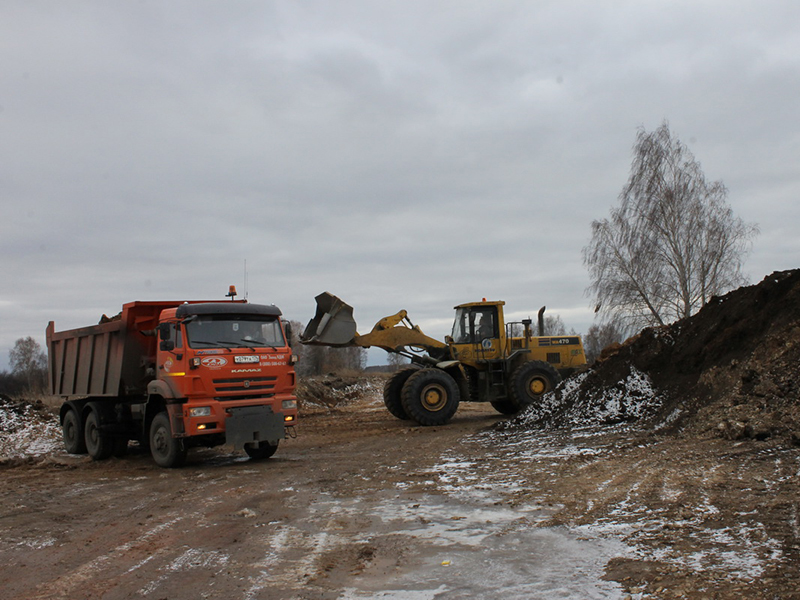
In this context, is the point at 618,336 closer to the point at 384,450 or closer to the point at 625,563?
the point at 384,450

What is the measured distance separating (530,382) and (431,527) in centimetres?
1102

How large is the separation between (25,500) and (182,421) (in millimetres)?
2378

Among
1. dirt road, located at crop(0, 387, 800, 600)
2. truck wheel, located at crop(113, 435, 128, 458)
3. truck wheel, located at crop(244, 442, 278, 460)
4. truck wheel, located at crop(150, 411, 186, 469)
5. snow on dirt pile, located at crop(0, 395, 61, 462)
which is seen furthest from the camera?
snow on dirt pile, located at crop(0, 395, 61, 462)

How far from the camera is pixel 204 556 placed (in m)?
5.56

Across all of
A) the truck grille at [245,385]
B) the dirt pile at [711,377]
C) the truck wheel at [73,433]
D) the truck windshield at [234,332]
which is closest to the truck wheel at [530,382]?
the dirt pile at [711,377]

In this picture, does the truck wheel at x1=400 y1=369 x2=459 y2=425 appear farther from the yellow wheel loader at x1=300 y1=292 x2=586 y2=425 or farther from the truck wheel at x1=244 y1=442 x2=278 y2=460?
the truck wheel at x1=244 y1=442 x2=278 y2=460

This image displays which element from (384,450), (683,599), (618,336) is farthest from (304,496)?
(618,336)

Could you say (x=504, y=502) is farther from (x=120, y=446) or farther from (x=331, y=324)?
A: (x=331, y=324)

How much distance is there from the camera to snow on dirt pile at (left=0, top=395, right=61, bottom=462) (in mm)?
14117

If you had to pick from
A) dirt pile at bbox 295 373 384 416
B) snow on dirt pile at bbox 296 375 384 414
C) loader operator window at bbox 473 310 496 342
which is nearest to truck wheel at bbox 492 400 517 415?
loader operator window at bbox 473 310 496 342

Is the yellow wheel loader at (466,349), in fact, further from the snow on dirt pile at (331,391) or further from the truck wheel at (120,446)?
→ the snow on dirt pile at (331,391)

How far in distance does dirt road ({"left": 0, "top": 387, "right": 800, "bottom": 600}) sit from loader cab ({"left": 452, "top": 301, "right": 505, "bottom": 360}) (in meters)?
6.09

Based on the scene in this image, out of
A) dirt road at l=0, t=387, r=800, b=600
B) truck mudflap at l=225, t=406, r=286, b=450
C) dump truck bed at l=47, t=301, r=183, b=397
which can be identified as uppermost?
dump truck bed at l=47, t=301, r=183, b=397

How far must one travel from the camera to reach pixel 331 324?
16.0 meters
